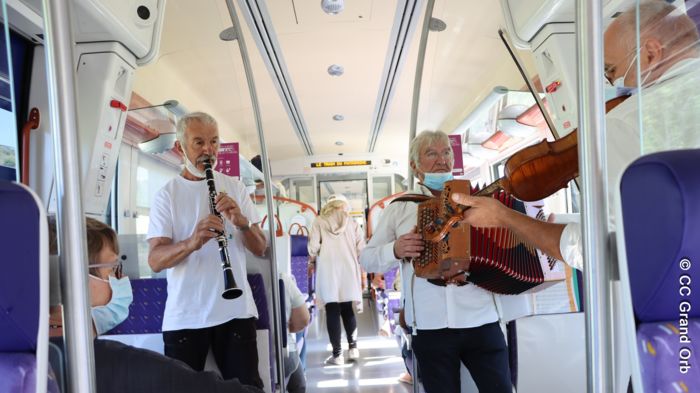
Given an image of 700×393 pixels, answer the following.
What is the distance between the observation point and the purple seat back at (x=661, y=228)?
2.25 feet

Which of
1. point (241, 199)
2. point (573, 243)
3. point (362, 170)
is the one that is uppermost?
point (362, 170)

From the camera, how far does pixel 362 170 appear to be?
12.6 meters

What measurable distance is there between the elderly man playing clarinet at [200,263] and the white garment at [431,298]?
0.68 metres

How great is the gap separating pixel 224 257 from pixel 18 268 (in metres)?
1.37

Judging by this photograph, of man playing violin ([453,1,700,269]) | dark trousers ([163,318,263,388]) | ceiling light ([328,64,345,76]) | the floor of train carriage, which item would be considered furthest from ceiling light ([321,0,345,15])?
man playing violin ([453,1,700,269])

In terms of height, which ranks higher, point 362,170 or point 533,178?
point 362,170

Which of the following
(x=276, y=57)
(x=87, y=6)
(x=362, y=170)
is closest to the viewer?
(x=87, y=6)

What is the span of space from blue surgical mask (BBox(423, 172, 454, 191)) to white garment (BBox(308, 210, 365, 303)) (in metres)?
3.26

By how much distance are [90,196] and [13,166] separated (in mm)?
1661

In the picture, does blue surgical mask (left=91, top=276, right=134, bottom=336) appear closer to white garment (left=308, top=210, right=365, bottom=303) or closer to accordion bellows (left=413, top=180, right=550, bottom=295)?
accordion bellows (left=413, top=180, right=550, bottom=295)

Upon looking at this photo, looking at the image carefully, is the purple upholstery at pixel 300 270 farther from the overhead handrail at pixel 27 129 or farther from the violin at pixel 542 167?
the violin at pixel 542 167

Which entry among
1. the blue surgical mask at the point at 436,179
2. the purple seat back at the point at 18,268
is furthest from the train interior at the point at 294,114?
the blue surgical mask at the point at 436,179

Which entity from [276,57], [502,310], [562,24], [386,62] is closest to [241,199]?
[502,310]

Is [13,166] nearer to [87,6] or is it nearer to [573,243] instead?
[573,243]
